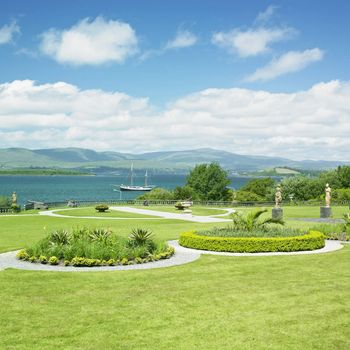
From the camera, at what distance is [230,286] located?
51.5 ft

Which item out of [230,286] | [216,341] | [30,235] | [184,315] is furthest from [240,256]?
[30,235]

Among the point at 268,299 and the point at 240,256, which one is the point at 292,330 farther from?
the point at 240,256

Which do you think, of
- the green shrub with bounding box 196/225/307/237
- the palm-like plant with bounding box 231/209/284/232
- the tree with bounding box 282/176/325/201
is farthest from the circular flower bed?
the tree with bounding box 282/176/325/201

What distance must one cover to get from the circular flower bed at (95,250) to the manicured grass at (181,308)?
6.14 ft

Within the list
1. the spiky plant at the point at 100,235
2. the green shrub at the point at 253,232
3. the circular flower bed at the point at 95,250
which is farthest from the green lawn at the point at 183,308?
the green shrub at the point at 253,232

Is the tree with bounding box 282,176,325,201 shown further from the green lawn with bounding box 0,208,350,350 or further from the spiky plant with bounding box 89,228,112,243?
the green lawn with bounding box 0,208,350,350

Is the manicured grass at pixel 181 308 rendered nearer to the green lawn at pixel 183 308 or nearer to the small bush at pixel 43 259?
the green lawn at pixel 183 308

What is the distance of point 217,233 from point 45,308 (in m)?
13.4

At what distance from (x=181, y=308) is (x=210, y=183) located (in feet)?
309

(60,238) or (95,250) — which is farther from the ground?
(60,238)

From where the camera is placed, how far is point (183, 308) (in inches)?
513

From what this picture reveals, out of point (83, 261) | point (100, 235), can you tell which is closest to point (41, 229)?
point (100, 235)

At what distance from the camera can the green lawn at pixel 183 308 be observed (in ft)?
35.0

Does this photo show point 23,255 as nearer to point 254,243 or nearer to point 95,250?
point 95,250
